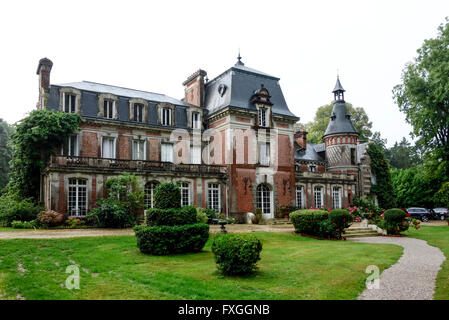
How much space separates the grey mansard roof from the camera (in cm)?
2552

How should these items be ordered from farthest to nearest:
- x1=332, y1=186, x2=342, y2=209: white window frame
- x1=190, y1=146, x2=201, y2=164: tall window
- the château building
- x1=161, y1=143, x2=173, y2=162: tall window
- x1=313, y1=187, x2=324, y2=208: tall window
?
x1=332, y1=186, x2=342, y2=209: white window frame < x1=313, y1=187, x2=324, y2=208: tall window < x1=190, y1=146, x2=201, y2=164: tall window < x1=161, y1=143, x2=173, y2=162: tall window < the château building

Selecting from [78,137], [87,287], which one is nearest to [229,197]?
[78,137]

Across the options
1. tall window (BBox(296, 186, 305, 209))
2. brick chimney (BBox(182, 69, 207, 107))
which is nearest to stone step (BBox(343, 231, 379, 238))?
tall window (BBox(296, 186, 305, 209))

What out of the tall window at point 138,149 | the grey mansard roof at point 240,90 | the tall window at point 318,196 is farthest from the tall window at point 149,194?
the tall window at point 318,196

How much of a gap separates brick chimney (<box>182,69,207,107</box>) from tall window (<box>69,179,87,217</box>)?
1187 centimetres

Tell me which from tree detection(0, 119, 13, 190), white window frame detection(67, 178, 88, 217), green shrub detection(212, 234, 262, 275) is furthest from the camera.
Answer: tree detection(0, 119, 13, 190)

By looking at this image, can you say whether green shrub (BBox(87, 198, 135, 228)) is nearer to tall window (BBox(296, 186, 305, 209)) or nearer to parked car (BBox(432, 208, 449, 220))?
tall window (BBox(296, 186, 305, 209))

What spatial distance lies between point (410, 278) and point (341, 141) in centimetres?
2750

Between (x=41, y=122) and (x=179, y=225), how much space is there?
13.3 meters

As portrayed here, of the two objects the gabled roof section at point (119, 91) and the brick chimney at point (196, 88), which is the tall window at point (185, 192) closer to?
the gabled roof section at point (119, 91)

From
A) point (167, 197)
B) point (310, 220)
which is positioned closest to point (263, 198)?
point (310, 220)

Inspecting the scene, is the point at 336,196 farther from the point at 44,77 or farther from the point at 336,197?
the point at 44,77

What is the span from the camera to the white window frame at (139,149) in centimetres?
2415

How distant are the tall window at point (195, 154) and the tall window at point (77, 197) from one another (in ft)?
26.9
